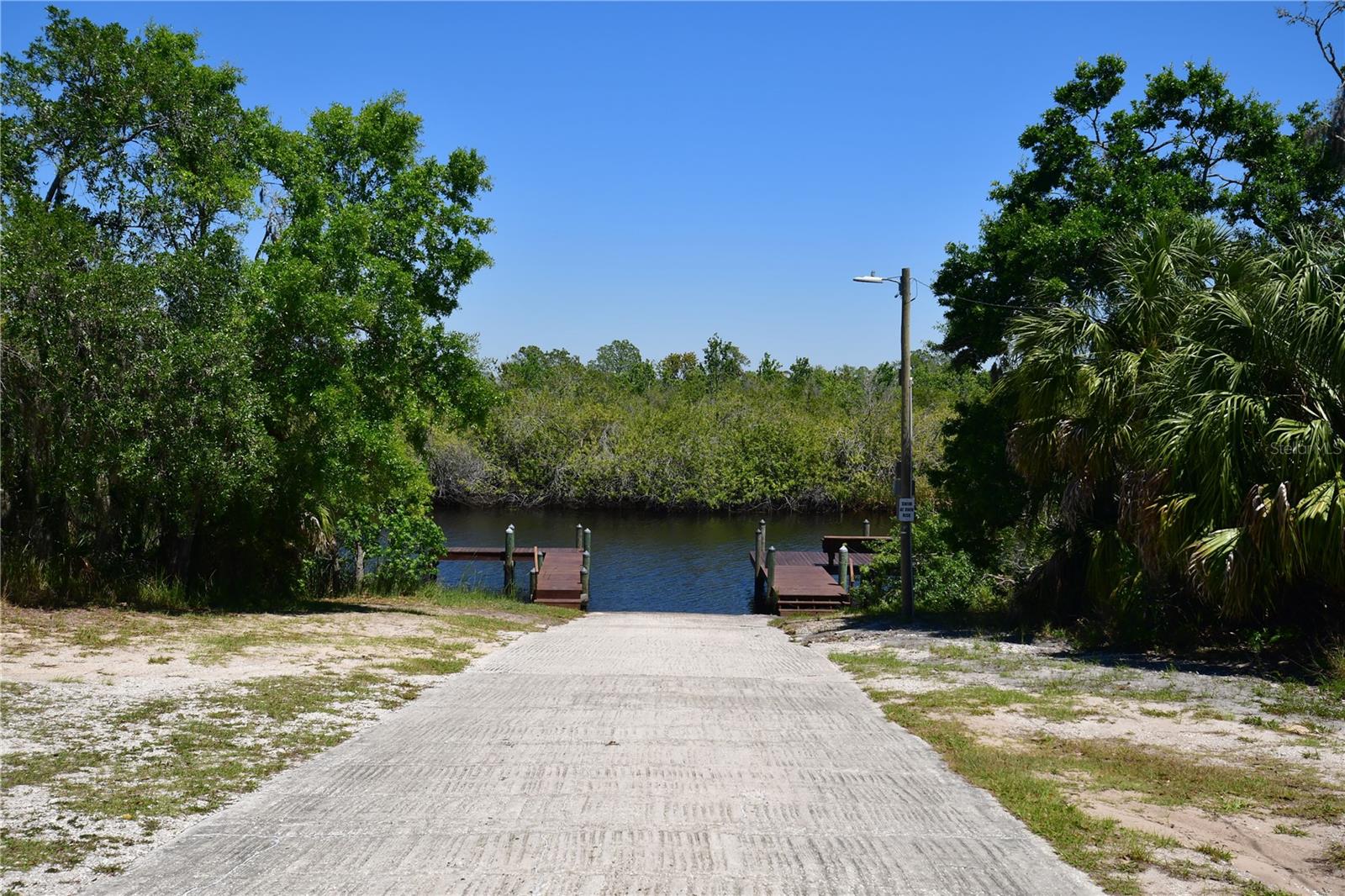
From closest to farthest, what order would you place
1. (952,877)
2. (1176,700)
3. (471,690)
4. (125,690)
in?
(952,877), (125,690), (1176,700), (471,690)

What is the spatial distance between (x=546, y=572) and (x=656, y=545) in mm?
16530

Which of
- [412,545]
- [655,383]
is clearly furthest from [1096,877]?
[655,383]

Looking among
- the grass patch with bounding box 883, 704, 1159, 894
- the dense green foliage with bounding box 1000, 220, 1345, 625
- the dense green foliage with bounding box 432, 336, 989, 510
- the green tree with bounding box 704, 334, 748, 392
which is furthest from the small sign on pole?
the green tree with bounding box 704, 334, 748, 392

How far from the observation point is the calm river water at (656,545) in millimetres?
33125

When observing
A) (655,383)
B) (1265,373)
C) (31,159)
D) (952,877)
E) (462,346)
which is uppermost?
(655,383)

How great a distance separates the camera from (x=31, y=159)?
15.8 meters

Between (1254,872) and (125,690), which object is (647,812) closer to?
(1254,872)

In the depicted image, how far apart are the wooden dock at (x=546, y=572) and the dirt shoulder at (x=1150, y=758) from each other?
48.7ft

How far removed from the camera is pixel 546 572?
30.0m

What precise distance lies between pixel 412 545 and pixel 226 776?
16.9 meters

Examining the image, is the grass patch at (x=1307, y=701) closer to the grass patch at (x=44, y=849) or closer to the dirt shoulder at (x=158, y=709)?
the dirt shoulder at (x=158, y=709)

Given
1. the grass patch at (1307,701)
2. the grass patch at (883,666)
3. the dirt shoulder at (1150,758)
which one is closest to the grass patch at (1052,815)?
the dirt shoulder at (1150,758)

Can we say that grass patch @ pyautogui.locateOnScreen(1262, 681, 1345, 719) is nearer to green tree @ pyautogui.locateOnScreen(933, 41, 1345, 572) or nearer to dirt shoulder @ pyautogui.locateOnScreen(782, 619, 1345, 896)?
dirt shoulder @ pyautogui.locateOnScreen(782, 619, 1345, 896)

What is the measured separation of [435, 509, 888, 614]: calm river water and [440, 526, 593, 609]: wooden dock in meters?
1.23
